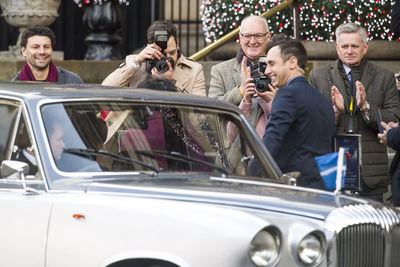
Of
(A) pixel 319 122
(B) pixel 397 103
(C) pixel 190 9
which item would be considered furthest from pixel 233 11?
(A) pixel 319 122

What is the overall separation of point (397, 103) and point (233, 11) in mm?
5423

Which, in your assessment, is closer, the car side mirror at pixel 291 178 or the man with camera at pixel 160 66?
the car side mirror at pixel 291 178

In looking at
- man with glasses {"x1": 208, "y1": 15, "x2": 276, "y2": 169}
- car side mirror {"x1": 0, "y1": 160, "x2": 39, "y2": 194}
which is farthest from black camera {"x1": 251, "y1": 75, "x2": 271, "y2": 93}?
car side mirror {"x1": 0, "y1": 160, "x2": 39, "y2": 194}

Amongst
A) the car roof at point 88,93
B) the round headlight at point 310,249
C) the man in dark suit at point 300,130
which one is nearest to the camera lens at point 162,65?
the man in dark suit at point 300,130

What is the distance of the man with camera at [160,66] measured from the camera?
7984mm

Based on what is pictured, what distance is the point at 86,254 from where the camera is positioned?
5215mm

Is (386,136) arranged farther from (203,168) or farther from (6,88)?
(6,88)

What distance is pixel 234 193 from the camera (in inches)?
210

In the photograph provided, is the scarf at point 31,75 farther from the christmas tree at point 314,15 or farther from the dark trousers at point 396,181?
the christmas tree at point 314,15

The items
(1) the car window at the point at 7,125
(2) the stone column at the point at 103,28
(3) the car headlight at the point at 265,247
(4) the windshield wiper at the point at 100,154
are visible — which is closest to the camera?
(3) the car headlight at the point at 265,247

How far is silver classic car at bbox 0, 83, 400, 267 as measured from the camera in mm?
4977

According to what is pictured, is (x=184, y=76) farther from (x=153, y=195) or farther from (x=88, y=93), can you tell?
(x=153, y=195)

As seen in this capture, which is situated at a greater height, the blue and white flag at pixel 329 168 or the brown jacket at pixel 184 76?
the brown jacket at pixel 184 76

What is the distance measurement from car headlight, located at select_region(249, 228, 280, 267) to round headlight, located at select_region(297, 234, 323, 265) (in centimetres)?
13
